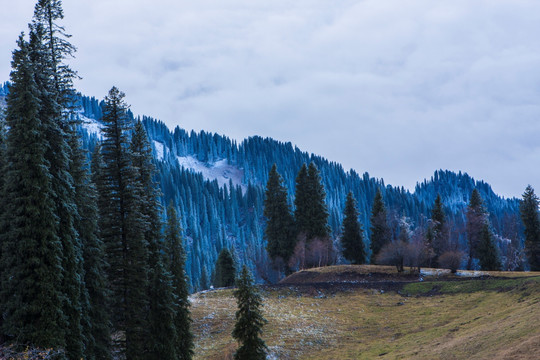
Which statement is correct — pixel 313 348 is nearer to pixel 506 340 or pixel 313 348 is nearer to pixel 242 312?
pixel 242 312

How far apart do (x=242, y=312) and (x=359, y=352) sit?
11093 millimetres

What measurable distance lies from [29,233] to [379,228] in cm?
6052

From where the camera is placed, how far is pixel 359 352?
36.2m

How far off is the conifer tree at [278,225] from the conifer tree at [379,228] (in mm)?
15467

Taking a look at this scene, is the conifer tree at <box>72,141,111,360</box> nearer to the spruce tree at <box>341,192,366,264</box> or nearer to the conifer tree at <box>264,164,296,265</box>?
the conifer tree at <box>264,164,296,265</box>

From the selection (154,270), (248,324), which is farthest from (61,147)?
(248,324)

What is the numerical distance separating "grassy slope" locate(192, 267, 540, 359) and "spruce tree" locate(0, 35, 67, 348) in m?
17.2

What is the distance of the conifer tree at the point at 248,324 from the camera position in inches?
1227

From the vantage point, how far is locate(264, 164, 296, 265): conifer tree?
6719cm


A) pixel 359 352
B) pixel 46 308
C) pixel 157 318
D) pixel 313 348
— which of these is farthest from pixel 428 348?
pixel 46 308

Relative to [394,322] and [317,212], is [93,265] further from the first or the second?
[317,212]

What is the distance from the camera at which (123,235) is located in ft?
96.4

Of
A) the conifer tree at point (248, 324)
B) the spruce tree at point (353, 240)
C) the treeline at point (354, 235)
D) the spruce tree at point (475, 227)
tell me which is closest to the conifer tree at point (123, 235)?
the conifer tree at point (248, 324)

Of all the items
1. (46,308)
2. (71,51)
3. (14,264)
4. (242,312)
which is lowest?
(242,312)
